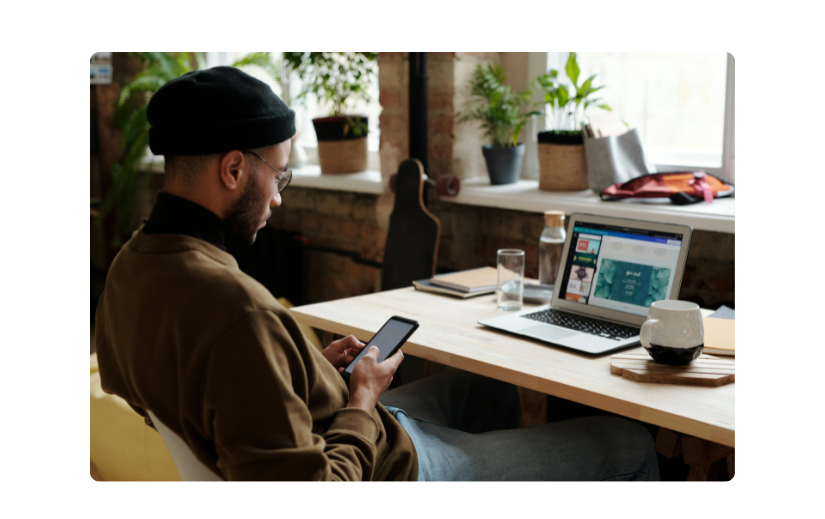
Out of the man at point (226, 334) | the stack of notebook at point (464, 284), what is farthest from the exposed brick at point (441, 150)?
the man at point (226, 334)

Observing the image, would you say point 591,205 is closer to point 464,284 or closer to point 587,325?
point 464,284

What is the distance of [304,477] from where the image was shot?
1023 millimetres

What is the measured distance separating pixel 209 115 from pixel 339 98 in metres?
2.40

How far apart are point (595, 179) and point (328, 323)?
119cm

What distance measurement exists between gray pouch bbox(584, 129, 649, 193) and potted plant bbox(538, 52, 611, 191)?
0.26 ft

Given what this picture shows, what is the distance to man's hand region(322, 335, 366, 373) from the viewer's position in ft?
5.13

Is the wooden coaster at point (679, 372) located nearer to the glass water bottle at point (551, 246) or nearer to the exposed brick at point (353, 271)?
the glass water bottle at point (551, 246)

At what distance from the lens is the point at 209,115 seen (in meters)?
1.11

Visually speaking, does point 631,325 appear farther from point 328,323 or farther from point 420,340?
point 328,323

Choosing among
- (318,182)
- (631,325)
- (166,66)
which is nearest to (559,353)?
(631,325)

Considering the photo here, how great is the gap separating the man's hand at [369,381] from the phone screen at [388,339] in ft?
0.39

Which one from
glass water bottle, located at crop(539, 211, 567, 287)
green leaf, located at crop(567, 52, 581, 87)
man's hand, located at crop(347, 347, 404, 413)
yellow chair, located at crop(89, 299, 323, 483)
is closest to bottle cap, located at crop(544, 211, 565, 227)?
glass water bottle, located at crop(539, 211, 567, 287)

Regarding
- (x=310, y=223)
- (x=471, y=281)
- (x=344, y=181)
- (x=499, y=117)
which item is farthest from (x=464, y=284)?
(x=310, y=223)

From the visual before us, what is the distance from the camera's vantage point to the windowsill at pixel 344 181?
320cm
